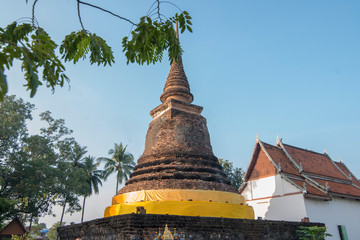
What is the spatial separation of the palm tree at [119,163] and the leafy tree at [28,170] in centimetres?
985

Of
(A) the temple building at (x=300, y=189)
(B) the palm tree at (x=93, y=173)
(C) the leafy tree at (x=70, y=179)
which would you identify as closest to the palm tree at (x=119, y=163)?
(B) the palm tree at (x=93, y=173)

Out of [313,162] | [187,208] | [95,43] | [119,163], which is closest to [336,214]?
[313,162]

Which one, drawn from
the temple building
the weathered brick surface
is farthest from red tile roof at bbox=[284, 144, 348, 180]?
A: the weathered brick surface

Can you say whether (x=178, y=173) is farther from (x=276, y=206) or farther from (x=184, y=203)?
(x=276, y=206)

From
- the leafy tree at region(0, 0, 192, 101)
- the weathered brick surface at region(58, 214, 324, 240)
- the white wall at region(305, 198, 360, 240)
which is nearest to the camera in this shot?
the leafy tree at region(0, 0, 192, 101)

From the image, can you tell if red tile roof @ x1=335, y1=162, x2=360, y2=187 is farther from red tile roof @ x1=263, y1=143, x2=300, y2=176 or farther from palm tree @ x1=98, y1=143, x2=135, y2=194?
palm tree @ x1=98, y1=143, x2=135, y2=194

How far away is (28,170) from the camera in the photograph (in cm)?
1758

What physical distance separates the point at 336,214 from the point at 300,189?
9.61ft

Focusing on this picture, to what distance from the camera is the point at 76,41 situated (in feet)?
9.52

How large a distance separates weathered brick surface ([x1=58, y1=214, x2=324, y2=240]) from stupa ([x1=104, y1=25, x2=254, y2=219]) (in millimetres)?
625

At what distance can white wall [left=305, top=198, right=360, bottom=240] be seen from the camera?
13.0 meters

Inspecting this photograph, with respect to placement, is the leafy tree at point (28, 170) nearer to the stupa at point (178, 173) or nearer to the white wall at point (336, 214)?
the stupa at point (178, 173)

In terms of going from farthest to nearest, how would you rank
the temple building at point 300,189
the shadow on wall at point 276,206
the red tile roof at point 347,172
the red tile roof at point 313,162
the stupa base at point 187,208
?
the red tile roof at point 347,172 → the red tile roof at point 313,162 → the shadow on wall at point 276,206 → the temple building at point 300,189 → the stupa base at point 187,208

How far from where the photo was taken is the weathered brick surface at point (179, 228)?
6.98m
